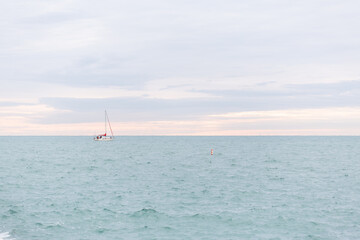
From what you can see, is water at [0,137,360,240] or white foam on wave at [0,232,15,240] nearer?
white foam on wave at [0,232,15,240]

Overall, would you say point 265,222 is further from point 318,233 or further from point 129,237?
point 129,237

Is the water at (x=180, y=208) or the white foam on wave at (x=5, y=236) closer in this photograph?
A: the white foam on wave at (x=5, y=236)

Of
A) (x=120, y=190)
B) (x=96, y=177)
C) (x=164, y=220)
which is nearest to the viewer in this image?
(x=164, y=220)

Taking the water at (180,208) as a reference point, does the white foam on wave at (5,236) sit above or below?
below

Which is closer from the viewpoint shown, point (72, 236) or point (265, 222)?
point (72, 236)

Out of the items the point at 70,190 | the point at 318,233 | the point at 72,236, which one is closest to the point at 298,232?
the point at 318,233

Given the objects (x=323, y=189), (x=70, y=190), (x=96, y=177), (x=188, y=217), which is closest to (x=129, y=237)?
(x=188, y=217)

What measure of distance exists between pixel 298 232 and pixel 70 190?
1181 inches

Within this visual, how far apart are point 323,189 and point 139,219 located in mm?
26787

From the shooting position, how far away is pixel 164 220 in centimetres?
3030

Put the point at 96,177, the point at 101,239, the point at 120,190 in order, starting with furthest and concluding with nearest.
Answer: the point at 96,177
the point at 120,190
the point at 101,239

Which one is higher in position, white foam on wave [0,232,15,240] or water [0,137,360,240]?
water [0,137,360,240]

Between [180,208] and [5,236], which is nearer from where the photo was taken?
[5,236]

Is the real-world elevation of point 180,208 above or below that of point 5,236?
above
